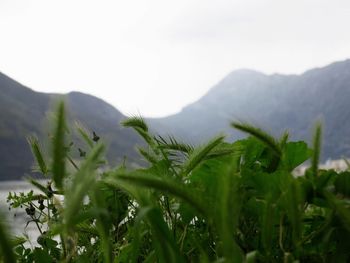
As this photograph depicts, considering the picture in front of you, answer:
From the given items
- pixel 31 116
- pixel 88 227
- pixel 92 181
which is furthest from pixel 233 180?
pixel 31 116

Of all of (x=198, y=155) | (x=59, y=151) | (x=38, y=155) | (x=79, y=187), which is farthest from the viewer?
(x=38, y=155)

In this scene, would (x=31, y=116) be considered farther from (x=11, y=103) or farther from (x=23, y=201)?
(x=23, y=201)

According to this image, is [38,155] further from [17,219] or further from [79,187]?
[79,187]

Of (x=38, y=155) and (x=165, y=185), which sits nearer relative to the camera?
(x=165, y=185)

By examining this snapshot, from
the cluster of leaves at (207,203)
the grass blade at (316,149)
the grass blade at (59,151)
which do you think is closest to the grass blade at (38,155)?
the cluster of leaves at (207,203)

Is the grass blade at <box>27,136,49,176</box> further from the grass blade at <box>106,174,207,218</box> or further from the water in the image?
the grass blade at <box>106,174,207,218</box>

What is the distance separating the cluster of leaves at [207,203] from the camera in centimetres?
62

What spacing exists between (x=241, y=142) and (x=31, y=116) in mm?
174563

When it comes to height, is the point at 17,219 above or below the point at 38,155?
below

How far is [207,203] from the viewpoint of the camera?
2.18ft

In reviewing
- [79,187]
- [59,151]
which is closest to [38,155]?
[59,151]

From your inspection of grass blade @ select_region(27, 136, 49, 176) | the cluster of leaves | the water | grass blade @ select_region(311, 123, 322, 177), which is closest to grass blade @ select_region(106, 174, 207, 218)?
the cluster of leaves

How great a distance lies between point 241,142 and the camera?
1110 millimetres

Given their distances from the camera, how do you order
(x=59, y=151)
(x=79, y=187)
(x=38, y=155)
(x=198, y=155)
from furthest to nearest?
(x=38, y=155), (x=198, y=155), (x=59, y=151), (x=79, y=187)
